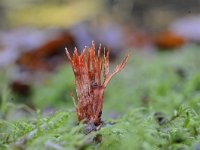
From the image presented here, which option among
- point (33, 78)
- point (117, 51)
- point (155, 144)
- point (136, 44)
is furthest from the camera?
point (136, 44)

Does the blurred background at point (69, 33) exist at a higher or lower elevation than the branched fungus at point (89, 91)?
higher

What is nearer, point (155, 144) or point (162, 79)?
point (155, 144)

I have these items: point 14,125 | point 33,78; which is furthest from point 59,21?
point 14,125

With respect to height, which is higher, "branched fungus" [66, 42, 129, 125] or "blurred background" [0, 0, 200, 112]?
"blurred background" [0, 0, 200, 112]

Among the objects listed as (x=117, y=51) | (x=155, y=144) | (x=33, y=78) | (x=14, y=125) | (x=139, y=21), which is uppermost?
(x=139, y=21)

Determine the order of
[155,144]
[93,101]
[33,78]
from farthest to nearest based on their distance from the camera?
[33,78], [93,101], [155,144]

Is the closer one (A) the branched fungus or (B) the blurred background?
(A) the branched fungus

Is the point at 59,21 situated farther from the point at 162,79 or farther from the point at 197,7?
the point at 162,79

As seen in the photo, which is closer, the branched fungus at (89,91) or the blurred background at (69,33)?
the branched fungus at (89,91)
